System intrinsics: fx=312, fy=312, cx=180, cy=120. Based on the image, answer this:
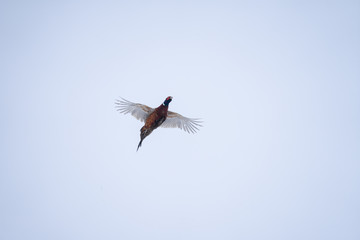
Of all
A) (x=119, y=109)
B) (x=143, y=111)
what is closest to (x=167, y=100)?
(x=143, y=111)

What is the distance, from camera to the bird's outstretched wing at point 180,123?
16750 millimetres

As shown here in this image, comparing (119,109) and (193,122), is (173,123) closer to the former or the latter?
(193,122)

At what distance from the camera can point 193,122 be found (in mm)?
16797

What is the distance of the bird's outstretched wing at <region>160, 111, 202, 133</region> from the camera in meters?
16.8

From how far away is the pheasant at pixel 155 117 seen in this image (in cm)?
1530

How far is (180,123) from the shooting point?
17.1 metres

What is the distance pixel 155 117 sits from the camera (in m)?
15.3

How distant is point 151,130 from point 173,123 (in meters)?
1.89

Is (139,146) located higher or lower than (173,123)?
lower

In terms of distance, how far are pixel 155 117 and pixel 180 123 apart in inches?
87.7

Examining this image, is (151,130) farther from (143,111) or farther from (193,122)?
(193,122)

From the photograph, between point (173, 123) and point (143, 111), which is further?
point (173, 123)

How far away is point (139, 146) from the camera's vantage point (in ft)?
50.3

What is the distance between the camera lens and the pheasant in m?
15.3
